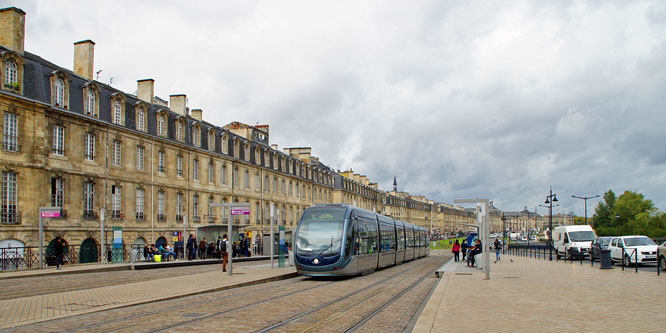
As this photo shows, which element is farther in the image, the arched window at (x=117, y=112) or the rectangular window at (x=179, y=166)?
the rectangular window at (x=179, y=166)

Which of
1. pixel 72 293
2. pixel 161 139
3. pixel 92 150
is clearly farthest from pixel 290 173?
pixel 72 293

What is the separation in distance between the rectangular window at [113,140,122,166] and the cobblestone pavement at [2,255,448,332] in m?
23.3

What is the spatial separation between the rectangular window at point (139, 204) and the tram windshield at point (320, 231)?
20.8 meters

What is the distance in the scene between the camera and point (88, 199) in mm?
34719

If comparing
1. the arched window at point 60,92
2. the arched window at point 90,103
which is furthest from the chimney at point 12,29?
the arched window at point 90,103

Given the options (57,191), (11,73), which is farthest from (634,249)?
(11,73)

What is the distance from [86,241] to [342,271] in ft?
65.2

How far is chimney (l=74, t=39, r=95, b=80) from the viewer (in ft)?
122

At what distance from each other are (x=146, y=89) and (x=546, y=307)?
37170 mm

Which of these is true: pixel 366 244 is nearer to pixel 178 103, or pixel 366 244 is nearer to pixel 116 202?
pixel 116 202

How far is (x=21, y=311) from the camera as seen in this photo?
11.9 meters

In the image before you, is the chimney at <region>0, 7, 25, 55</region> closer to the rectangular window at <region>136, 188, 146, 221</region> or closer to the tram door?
the rectangular window at <region>136, 188, 146, 221</region>

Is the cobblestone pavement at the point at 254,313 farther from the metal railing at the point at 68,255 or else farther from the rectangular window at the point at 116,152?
the rectangular window at the point at 116,152

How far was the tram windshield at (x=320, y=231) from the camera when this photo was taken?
21.6m
